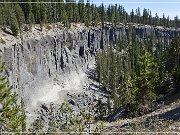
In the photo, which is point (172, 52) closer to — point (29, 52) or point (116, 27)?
point (29, 52)

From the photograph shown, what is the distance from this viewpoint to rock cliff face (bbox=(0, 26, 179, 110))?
86312 millimetres

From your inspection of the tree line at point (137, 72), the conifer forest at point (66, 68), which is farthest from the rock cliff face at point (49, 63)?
the tree line at point (137, 72)

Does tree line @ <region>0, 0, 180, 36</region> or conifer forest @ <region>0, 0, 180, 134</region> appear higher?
tree line @ <region>0, 0, 180, 36</region>

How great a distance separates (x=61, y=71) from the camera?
4545 inches

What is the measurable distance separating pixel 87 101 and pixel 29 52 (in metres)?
24.6

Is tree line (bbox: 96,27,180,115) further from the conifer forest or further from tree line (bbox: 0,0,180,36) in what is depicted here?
tree line (bbox: 0,0,180,36)

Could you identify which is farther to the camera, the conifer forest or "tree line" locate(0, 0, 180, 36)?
"tree line" locate(0, 0, 180, 36)

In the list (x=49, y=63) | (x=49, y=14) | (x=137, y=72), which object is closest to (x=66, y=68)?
(x=49, y=63)

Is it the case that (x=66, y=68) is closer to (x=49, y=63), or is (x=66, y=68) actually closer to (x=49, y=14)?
(x=49, y=63)

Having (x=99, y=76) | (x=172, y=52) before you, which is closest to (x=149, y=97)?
(x=172, y=52)

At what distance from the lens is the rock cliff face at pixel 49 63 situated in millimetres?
86312

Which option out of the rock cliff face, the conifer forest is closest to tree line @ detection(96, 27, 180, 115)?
the conifer forest

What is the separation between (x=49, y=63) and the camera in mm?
108375

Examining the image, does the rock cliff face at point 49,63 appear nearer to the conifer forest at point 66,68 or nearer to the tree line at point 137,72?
the conifer forest at point 66,68
